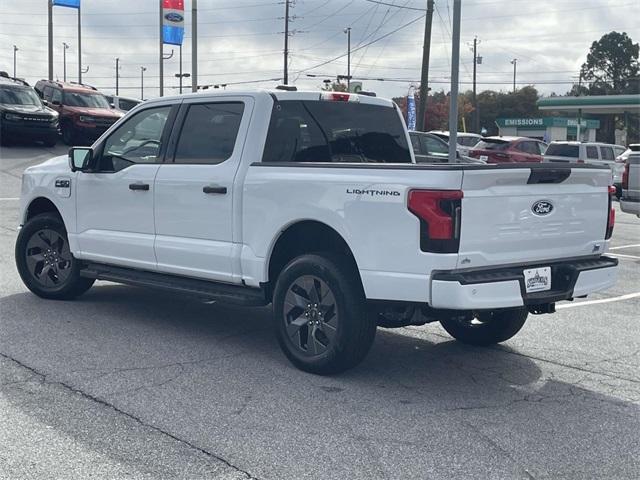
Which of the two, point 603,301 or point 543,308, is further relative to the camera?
point 603,301

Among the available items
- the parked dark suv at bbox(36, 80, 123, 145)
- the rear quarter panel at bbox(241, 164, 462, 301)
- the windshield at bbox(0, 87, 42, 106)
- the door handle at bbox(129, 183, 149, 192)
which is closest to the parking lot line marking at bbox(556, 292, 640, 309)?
the rear quarter panel at bbox(241, 164, 462, 301)

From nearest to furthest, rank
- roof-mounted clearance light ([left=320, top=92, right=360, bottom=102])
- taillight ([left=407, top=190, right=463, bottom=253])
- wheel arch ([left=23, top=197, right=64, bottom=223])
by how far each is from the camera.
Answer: taillight ([left=407, top=190, right=463, bottom=253]) → roof-mounted clearance light ([left=320, top=92, right=360, bottom=102]) → wheel arch ([left=23, top=197, right=64, bottom=223])

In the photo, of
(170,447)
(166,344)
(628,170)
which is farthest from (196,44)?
(170,447)

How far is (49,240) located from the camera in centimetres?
839

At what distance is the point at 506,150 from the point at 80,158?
22.1m

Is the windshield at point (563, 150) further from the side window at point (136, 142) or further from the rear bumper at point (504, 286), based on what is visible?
the rear bumper at point (504, 286)

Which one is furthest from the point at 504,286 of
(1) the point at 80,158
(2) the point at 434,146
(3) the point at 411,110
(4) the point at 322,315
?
(3) the point at 411,110

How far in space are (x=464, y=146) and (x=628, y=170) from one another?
1684 centimetres

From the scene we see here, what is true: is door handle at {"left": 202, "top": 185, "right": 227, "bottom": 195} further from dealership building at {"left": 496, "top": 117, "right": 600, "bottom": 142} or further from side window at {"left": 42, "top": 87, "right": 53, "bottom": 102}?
dealership building at {"left": 496, "top": 117, "right": 600, "bottom": 142}

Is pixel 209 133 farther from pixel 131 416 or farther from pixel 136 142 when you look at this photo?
pixel 131 416

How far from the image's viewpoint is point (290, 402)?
5348 mm

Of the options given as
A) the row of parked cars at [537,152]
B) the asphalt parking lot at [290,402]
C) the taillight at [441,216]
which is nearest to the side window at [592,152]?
the row of parked cars at [537,152]

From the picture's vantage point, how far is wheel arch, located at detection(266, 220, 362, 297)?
5996mm

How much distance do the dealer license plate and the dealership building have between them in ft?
193
